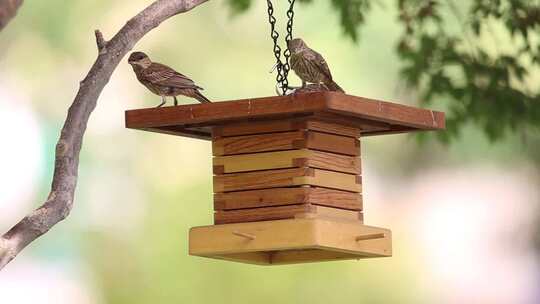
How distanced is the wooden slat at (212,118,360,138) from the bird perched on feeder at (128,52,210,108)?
16 centimetres

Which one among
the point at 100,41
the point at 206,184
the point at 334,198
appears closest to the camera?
the point at 334,198

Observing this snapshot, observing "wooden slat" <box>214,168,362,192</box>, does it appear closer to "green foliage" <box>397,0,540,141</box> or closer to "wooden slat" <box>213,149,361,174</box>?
"wooden slat" <box>213,149,361,174</box>

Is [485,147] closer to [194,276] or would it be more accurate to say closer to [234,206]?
[194,276]

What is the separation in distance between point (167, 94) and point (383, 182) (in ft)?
11.0

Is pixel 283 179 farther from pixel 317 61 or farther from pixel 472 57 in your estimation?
pixel 472 57

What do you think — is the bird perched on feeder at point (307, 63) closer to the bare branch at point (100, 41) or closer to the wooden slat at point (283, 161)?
the wooden slat at point (283, 161)

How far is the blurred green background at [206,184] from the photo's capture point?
7.12 meters

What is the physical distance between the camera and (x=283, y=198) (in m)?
4.20

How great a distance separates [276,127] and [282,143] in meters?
0.06

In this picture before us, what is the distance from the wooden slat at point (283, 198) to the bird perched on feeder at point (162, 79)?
353mm

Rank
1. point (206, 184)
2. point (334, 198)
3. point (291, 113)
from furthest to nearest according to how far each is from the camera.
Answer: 1. point (206, 184)
2. point (334, 198)
3. point (291, 113)

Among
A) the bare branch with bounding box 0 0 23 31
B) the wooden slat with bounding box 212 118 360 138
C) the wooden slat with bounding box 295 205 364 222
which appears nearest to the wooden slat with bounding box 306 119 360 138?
the wooden slat with bounding box 212 118 360 138

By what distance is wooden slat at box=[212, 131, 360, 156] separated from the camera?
4.21m

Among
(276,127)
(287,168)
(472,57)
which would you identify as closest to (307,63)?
(276,127)
